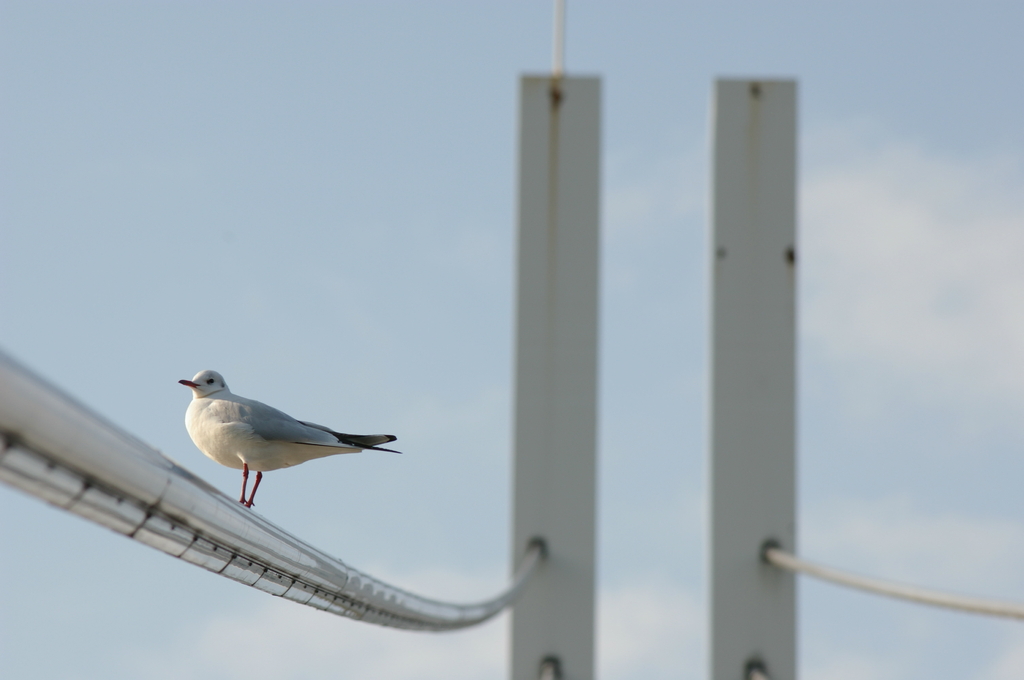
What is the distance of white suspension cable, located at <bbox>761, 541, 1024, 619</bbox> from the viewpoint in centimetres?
206

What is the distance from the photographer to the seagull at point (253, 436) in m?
1.58

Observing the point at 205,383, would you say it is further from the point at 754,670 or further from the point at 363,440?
the point at 754,670

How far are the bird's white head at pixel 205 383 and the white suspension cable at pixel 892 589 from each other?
1.46 meters

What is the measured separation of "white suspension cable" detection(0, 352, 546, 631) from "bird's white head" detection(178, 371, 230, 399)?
1.38 ft

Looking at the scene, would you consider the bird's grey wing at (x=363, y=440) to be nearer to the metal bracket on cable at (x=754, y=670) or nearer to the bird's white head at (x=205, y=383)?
the bird's white head at (x=205, y=383)

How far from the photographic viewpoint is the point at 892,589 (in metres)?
2.85

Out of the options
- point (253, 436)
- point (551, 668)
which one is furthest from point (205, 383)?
point (551, 668)

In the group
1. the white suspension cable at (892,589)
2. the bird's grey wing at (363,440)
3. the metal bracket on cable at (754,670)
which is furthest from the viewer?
the metal bracket on cable at (754,670)

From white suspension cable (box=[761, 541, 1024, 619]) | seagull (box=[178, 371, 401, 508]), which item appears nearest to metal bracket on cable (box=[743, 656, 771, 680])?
white suspension cable (box=[761, 541, 1024, 619])

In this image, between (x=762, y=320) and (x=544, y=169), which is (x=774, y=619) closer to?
(x=762, y=320)

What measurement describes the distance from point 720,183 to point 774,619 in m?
1.70

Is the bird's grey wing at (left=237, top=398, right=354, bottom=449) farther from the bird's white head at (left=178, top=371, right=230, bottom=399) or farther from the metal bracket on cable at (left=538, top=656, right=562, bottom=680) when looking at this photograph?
the metal bracket on cable at (left=538, top=656, right=562, bottom=680)

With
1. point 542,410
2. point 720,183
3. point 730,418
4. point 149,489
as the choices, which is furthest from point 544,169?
point 149,489

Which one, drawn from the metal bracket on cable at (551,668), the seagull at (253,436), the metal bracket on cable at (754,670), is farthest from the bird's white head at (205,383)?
the metal bracket on cable at (754,670)
